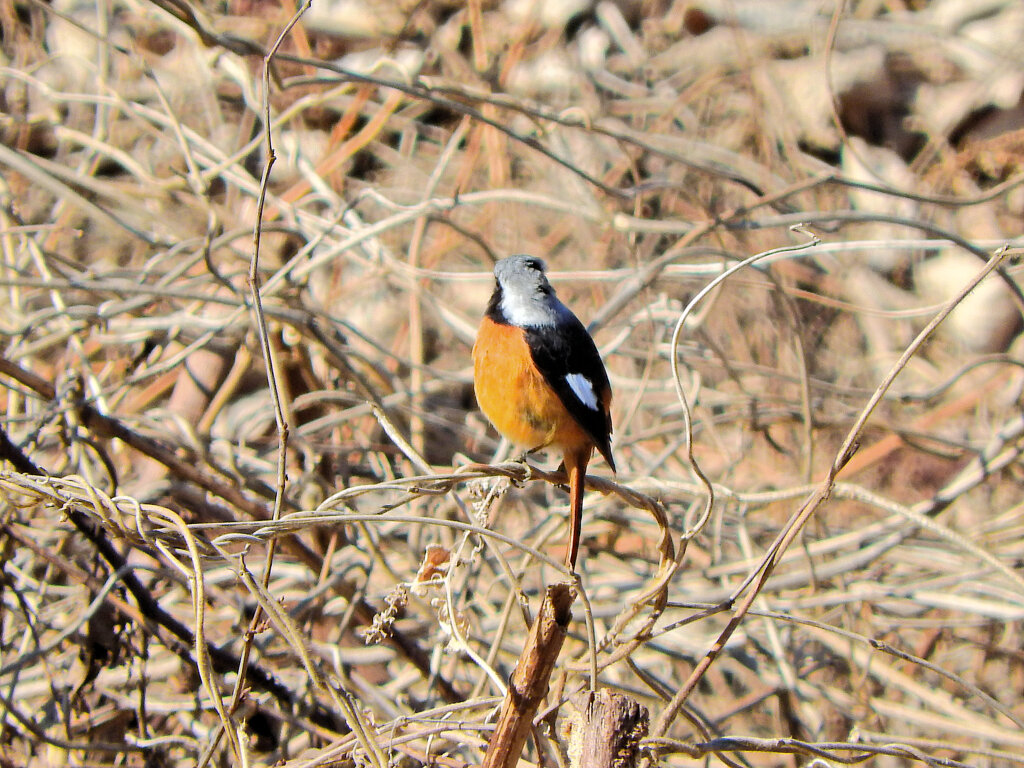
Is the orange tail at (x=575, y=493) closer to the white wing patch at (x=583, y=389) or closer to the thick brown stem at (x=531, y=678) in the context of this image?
the white wing patch at (x=583, y=389)

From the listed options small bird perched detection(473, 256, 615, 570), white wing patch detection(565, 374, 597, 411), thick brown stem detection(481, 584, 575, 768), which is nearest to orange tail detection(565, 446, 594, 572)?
small bird perched detection(473, 256, 615, 570)

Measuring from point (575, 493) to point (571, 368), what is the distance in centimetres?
44

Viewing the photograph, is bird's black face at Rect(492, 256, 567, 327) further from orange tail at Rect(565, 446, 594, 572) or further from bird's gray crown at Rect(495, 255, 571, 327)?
orange tail at Rect(565, 446, 594, 572)

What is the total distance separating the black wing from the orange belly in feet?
0.08

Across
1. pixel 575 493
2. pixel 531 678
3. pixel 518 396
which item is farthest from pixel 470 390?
pixel 531 678

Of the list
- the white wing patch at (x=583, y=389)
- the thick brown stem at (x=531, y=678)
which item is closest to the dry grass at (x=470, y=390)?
the thick brown stem at (x=531, y=678)

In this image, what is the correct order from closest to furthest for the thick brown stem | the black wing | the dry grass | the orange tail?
the thick brown stem < the orange tail < the dry grass < the black wing

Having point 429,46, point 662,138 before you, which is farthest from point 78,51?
point 662,138

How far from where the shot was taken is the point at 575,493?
2297mm

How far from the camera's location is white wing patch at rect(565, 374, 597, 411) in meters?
2.53

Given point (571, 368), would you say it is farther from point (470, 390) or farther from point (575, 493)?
point (470, 390)

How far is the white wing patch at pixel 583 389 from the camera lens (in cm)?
253

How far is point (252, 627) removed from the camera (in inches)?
68.5

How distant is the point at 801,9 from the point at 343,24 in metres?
2.98
